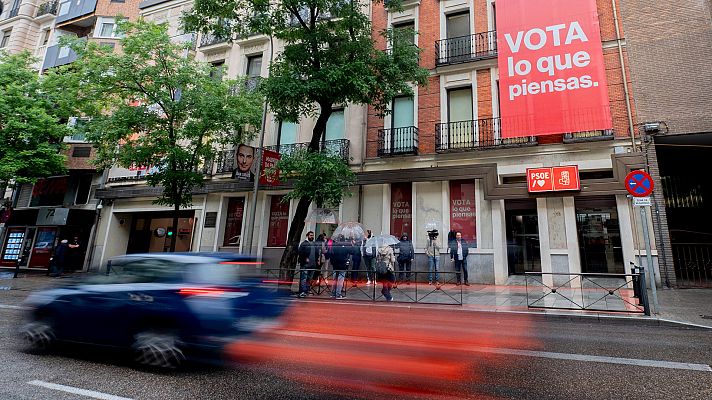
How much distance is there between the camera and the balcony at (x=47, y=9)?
27.4 m

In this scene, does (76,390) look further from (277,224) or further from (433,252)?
(277,224)

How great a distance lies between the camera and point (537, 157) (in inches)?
543

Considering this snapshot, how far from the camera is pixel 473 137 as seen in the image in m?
14.9

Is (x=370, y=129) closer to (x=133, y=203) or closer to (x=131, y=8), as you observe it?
(x=133, y=203)

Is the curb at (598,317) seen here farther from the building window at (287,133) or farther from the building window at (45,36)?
the building window at (45,36)

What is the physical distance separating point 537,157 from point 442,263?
17.9ft

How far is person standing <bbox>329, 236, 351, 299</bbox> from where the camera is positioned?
10922 millimetres

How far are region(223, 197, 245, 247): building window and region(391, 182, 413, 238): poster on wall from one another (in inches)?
311

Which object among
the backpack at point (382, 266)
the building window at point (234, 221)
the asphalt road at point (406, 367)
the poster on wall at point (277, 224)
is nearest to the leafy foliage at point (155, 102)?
the building window at point (234, 221)

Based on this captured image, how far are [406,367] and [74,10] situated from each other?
33.8 meters

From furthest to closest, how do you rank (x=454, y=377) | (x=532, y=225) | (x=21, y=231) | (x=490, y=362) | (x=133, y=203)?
(x=21, y=231), (x=133, y=203), (x=532, y=225), (x=490, y=362), (x=454, y=377)

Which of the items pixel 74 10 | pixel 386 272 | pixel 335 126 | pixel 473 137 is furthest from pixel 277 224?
pixel 74 10

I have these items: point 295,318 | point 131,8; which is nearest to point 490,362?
point 295,318

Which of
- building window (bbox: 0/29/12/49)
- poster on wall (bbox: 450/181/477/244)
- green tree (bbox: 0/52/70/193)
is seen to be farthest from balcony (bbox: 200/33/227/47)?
building window (bbox: 0/29/12/49)
